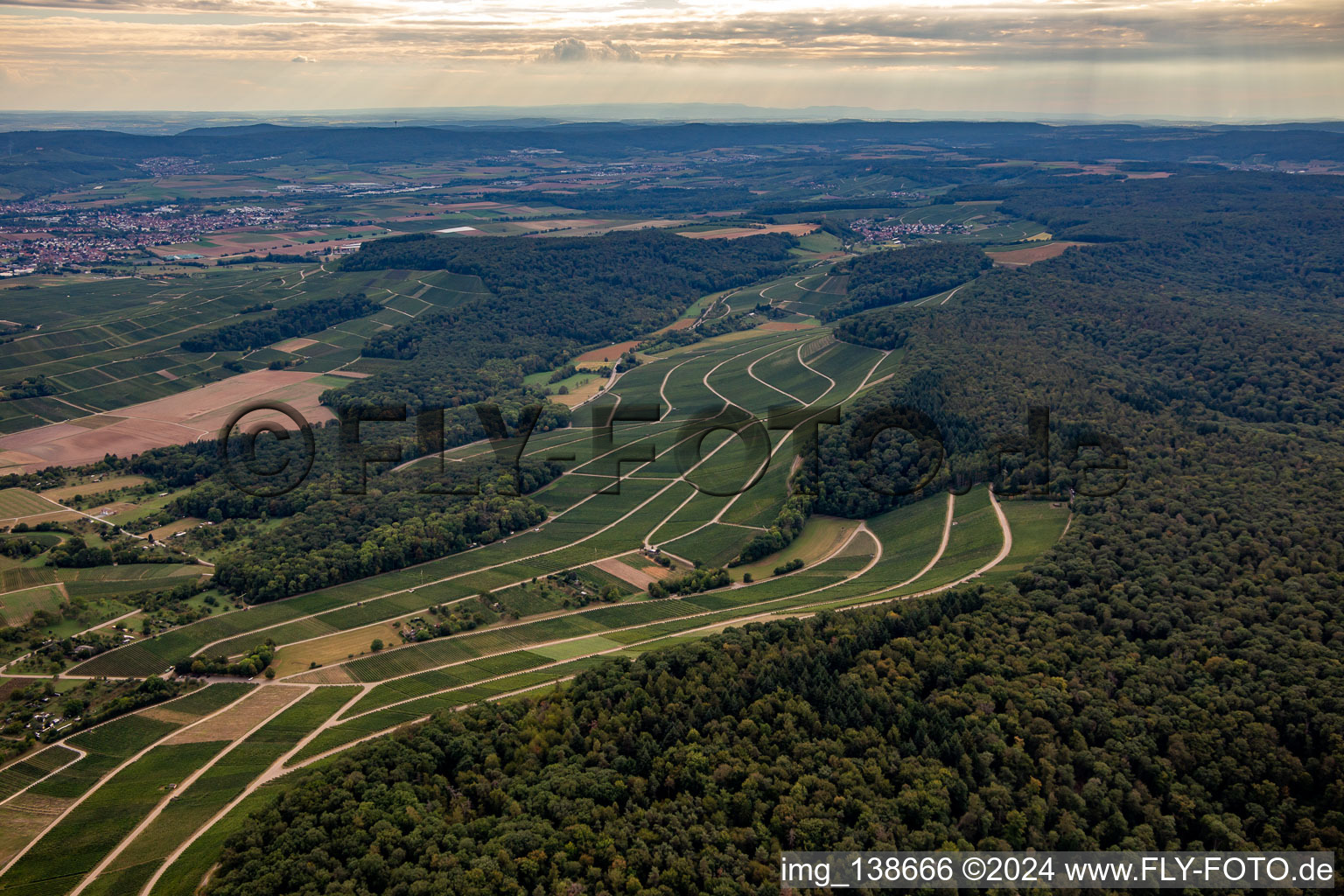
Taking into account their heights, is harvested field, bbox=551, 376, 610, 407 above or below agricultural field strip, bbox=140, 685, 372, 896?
above

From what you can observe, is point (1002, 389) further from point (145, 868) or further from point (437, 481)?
point (145, 868)

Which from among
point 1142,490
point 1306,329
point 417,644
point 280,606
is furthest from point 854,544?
point 1306,329

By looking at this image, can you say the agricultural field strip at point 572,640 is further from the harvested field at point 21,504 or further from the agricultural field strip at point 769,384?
the harvested field at point 21,504

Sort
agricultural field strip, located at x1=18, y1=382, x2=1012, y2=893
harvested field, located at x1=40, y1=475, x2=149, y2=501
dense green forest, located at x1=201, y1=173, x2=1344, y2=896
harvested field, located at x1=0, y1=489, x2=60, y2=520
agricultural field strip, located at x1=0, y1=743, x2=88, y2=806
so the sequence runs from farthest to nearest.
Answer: harvested field, located at x1=40, y1=475, x2=149, y2=501, harvested field, located at x1=0, y1=489, x2=60, y2=520, agricultural field strip, located at x1=0, y1=743, x2=88, y2=806, agricultural field strip, located at x1=18, y1=382, x2=1012, y2=893, dense green forest, located at x1=201, y1=173, x2=1344, y2=896

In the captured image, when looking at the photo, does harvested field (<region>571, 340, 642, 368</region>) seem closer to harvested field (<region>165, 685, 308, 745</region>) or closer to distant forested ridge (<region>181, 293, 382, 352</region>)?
distant forested ridge (<region>181, 293, 382, 352</region>)

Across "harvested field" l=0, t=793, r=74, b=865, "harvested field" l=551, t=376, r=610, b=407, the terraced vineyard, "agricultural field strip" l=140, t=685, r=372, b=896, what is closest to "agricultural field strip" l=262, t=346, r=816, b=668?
the terraced vineyard

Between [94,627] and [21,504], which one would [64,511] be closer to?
[21,504]

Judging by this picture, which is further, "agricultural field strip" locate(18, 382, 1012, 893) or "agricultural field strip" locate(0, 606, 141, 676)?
"agricultural field strip" locate(0, 606, 141, 676)
